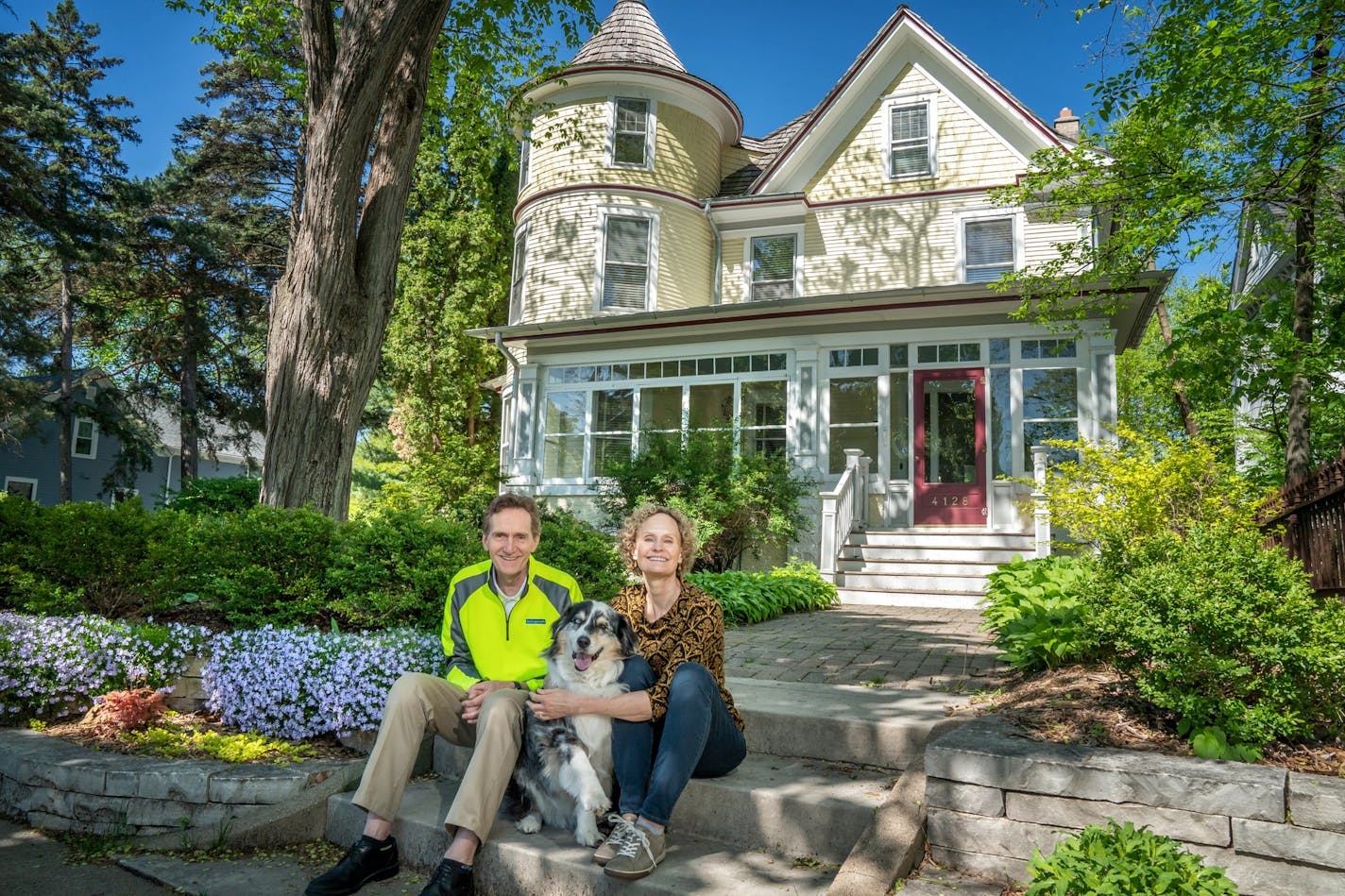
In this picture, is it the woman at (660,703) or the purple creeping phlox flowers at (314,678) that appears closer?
the woman at (660,703)

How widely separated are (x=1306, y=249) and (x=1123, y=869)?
889 cm

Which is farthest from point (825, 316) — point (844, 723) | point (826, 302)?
point (844, 723)

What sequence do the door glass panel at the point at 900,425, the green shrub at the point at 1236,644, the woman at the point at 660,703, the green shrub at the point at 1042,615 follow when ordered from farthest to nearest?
the door glass panel at the point at 900,425, the green shrub at the point at 1042,615, the woman at the point at 660,703, the green shrub at the point at 1236,644

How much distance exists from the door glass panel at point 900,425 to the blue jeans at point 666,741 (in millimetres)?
9892

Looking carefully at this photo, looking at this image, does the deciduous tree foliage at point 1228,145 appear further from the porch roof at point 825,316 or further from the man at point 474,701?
the man at point 474,701

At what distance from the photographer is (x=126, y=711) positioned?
4.11 metres

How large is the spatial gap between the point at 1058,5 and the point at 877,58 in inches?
276

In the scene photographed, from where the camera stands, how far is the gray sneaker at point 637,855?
2719mm

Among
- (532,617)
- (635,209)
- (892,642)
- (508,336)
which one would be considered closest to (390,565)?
(532,617)

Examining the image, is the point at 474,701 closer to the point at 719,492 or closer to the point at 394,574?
the point at 394,574

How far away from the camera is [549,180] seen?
53.6 feet

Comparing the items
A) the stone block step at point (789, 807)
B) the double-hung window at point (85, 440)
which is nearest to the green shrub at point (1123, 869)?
the stone block step at point (789, 807)

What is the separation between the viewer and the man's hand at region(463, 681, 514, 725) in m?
3.28

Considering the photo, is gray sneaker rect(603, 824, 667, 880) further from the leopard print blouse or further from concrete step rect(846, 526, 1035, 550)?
concrete step rect(846, 526, 1035, 550)
